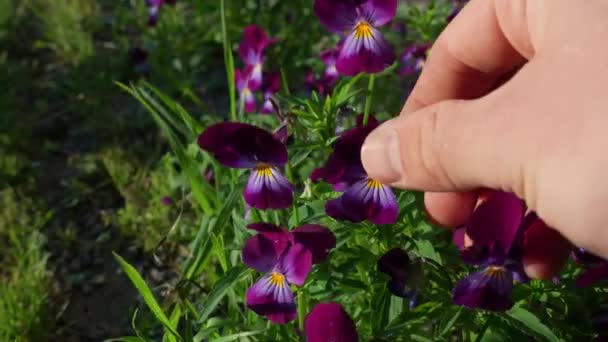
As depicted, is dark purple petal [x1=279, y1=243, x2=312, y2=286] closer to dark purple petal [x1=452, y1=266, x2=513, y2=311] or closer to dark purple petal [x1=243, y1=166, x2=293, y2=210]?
dark purple petal [x1=243, y1=166, x2=293, y2=210]

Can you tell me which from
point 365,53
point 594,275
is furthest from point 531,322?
point 365,53

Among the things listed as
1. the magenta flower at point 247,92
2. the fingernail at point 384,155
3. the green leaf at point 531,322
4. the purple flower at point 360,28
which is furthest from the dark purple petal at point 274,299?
the magenta flower at point 247,92

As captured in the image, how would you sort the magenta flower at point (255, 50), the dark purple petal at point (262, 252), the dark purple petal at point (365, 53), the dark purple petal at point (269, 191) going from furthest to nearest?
the magenta flower at point (255, 50)
the dark purple petal at point (365, 53)
the dark purple petal at point (269, 191)
the dark purple petal at point (262, 252)

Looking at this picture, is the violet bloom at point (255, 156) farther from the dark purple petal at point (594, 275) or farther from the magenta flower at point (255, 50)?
the magenta flower at point (255, 50)

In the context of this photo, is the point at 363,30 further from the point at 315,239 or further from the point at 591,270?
Result: the point at 591,270

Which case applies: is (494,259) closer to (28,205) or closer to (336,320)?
(336,320)

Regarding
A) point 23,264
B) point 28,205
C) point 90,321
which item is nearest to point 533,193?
point 90,321
